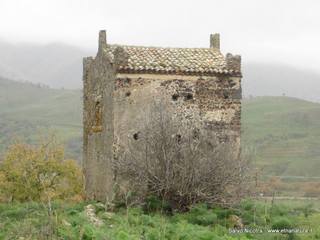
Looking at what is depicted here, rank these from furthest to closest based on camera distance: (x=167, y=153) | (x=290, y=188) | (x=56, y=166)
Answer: (x=290, y=188)
(x=56, y=166)
(x=167, y=153)

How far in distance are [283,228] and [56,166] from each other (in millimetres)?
27048

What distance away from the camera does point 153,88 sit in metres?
23.2

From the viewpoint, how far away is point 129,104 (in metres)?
22.9

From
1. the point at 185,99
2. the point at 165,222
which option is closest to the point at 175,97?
the point at 185,99

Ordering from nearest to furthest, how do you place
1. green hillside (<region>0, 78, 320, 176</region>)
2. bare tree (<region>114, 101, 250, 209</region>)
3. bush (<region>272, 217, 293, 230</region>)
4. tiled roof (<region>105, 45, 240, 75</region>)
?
bush (<region>272, 217, 293, 230</region>), bare tree (<region>114, 101, 250, 209</region>), tiled roof (<region>105, 45, 240, 75</region>), green hillside (<region>0, 78, 320, 176</region>)

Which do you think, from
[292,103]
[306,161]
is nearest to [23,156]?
[306,161]

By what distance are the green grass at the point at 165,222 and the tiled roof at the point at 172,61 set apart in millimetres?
5001

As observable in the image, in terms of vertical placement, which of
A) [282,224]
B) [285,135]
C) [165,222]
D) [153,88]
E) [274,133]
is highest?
[153,88]

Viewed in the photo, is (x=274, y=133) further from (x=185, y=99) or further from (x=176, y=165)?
(x=176, y=165)

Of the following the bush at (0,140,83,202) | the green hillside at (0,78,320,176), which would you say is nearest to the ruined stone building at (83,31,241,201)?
the bush at (0,140,83,202)

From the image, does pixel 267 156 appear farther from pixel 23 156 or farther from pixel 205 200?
pixel 205 200

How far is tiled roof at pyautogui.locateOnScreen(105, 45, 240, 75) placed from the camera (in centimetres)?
2314

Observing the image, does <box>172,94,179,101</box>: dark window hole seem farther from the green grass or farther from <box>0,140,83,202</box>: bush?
<box>0,140,83,202</box>: bush

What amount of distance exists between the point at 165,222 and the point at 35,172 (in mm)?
23462
